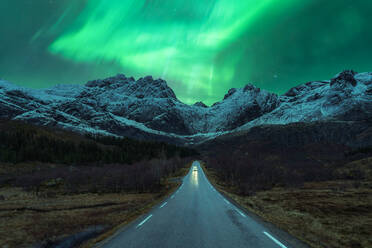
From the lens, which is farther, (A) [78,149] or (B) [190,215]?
(A) [78,149]

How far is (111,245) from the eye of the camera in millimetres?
8273

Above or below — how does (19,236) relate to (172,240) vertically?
below

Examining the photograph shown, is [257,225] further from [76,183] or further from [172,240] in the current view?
[76,183]

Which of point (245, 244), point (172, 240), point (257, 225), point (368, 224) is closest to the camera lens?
point (245, 244)

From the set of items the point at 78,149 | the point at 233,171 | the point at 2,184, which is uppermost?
the point at 78,149

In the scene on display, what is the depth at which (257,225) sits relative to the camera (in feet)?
35.8

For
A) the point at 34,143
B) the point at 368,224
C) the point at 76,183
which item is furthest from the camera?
the point at 34,143

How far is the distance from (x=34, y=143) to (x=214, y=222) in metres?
124

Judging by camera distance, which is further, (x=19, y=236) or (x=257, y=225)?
(x=19, y=236)

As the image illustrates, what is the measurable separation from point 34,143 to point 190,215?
401 feet

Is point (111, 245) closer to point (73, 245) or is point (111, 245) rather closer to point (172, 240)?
point (172, 240)

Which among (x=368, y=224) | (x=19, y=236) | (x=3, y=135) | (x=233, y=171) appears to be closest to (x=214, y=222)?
(x=368, y=224)

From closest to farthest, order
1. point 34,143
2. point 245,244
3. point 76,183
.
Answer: point 245,244 → point 76,183 → point 34,143

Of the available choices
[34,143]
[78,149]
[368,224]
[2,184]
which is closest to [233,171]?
[368,224]
